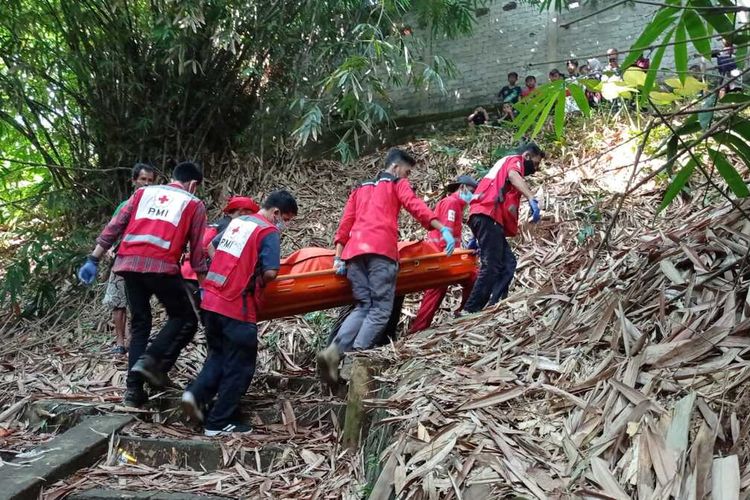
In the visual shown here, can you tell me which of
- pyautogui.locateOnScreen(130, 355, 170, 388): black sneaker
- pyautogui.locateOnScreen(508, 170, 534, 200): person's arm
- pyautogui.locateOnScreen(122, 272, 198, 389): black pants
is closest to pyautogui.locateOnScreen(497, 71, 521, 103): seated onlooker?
pyautogui.locateOnScreen(508, 170, 534, 200): person's arm

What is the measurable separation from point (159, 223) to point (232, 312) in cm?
78

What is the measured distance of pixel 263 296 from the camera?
453cm

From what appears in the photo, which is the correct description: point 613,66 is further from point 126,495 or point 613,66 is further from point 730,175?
point 126,495

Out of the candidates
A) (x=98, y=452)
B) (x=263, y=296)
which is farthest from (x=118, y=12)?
(x=98, y=452)

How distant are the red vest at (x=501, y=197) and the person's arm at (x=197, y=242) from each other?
2.22 metres

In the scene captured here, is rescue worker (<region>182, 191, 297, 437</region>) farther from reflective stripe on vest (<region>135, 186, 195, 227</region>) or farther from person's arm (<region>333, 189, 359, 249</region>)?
person's arm (<region>333, 189, 359, 249</region>)

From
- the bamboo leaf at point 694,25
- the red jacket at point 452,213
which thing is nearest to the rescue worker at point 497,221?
the red jacket at point 452,213

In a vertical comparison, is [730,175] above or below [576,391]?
above

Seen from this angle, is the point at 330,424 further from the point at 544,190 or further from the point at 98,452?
the point at 544,190

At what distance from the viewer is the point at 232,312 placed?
168 inches

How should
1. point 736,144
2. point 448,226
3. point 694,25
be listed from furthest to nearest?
point 448,226 < point 736,144 < point 694,25

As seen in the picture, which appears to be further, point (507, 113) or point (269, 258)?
point (507, 113)

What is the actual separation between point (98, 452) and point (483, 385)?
2264 millimetres

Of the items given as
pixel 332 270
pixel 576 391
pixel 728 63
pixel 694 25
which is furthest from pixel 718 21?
pixel 332 270
